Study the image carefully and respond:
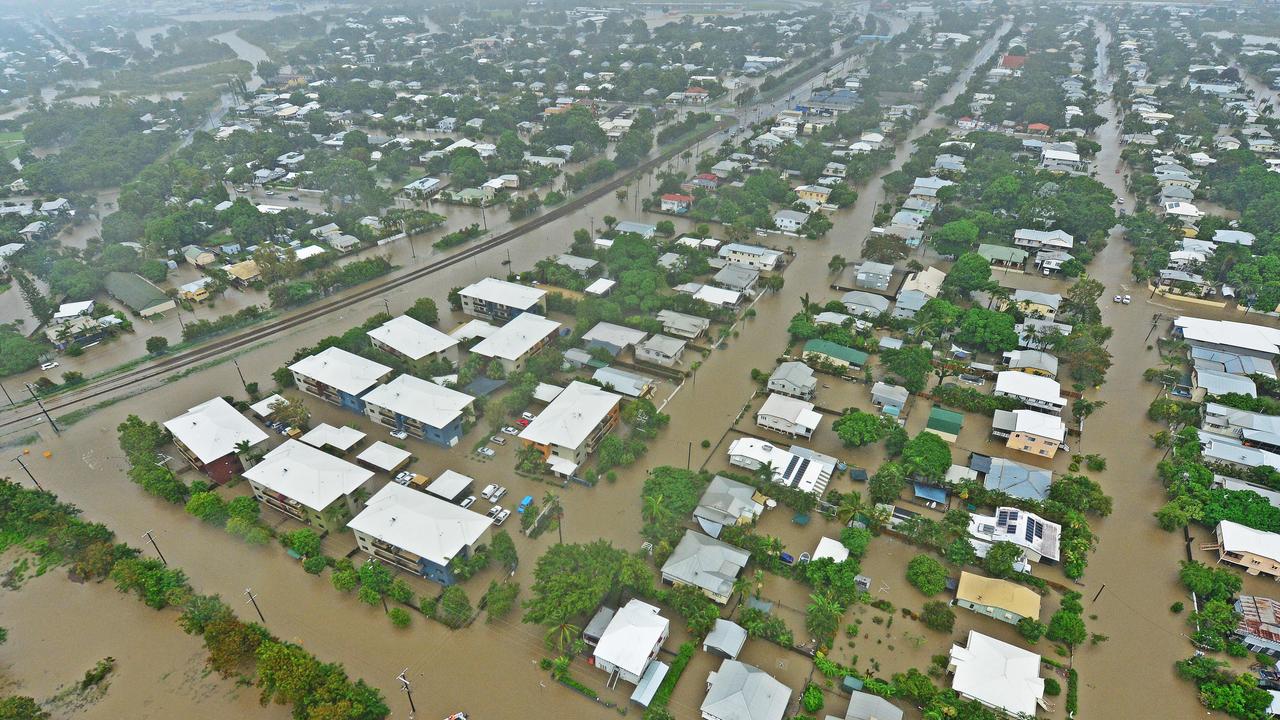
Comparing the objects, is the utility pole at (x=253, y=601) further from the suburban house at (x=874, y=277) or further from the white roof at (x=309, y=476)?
the suburban house at (x=874, y=277)

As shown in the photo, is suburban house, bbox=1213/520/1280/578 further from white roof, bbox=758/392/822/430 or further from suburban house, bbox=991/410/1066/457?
white roof, bbox=758/392/822/430

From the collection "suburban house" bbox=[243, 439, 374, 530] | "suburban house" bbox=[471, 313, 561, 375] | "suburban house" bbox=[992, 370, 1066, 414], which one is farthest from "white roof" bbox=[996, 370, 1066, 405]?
"suburban house" bbox=[243, 439, 374, 530]

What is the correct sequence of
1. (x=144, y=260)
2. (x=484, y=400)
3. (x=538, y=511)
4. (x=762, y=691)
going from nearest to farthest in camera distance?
(x=762, y=691)
(x=538, y=511)
(x=484, y=400)
(x=144, y=260)

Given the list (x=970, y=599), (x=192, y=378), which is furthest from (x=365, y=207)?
(x=970, y=599)

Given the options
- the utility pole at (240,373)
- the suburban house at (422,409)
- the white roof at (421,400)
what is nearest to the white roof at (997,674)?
the suburban house at (422,409)

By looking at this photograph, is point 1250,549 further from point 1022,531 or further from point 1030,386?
point 1030,386

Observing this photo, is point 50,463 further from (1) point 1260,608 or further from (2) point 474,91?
(2) point 474,91
